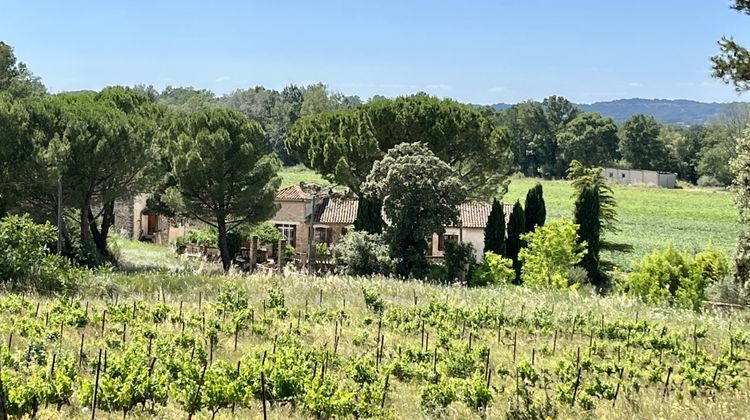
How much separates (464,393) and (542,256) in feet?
55.4

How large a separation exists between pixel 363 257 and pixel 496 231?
7.42m

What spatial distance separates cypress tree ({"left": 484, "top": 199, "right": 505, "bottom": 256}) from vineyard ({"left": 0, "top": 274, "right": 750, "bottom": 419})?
504 inches

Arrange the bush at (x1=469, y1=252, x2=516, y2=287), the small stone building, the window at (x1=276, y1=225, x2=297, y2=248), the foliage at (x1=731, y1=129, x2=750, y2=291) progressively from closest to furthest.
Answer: the foliage at (x1=731, y1=129, x2=750, y2=291)
the bush at (x1=469, y1=252, x2=516, y2=287)
the window at (x1=276, y1=225, x2=297, y2=248)
the small stone building

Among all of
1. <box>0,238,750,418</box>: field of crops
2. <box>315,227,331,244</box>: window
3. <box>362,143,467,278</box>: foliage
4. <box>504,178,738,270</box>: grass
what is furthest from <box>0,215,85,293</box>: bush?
<box>504,178,738,270</box>: grass

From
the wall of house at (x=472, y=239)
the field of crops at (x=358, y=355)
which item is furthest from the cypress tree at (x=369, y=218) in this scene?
the field of crops at (x=358, y=355)

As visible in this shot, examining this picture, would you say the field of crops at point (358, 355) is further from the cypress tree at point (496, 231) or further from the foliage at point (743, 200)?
the cypress tree at point (496, 231)

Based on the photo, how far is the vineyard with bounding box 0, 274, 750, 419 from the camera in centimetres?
770

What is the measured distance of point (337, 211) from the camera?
37250 millimetres

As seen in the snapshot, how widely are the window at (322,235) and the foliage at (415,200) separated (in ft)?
37.4

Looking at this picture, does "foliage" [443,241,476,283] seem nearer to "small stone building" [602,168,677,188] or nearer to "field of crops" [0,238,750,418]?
"field of crops" [0,238,750,418]

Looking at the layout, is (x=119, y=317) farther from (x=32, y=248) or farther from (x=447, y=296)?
(x=447, y=296)

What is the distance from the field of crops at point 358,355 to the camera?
7.72m

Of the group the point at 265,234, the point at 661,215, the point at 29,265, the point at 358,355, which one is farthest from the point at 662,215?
the point at 358,355

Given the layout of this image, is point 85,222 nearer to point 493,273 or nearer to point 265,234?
point 265,234
